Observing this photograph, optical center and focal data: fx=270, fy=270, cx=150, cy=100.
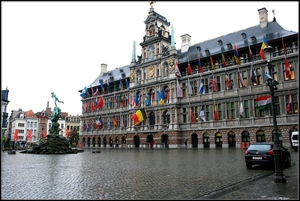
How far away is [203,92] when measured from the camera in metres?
42.8

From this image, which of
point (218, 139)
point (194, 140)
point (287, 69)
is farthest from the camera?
point (194, 140)

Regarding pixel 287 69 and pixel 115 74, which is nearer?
pixel 287 69

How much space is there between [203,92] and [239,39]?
1077 cm

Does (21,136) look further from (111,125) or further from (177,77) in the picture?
(177,77)

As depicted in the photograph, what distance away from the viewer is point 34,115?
336 feet

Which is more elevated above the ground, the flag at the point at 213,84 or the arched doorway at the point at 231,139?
the flag at the point at 213,84

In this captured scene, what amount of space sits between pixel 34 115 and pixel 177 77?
74.0 m

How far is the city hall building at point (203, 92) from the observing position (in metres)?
37.1

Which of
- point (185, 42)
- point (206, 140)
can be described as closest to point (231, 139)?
point (206, 140)

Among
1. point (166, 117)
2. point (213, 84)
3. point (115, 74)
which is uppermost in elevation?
point (115, 74)

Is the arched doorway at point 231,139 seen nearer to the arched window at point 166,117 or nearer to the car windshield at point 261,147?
the arched window at point 166,117

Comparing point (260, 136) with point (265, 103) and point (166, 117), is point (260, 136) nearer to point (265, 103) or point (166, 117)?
point (265, 103)

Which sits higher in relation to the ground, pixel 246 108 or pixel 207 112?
pixel 246 108

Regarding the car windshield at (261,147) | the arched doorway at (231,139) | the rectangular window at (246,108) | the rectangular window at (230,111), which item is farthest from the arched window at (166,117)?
the car windshield at (261,147)
